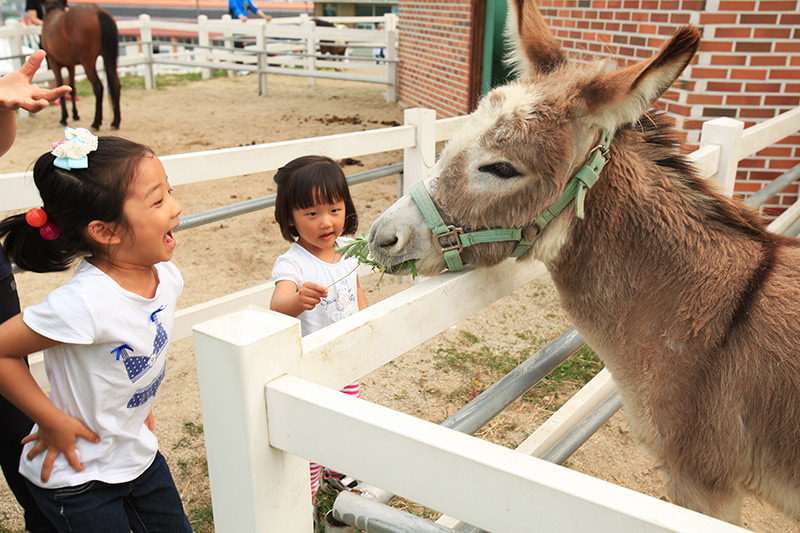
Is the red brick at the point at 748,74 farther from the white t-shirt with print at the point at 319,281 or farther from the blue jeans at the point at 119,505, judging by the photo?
the blue jeans at the point at 119,505

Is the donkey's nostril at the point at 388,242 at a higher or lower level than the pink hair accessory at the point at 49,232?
lower

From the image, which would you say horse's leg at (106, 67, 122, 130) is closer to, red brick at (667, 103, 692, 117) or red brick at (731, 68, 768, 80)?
red brick at (667, 103, 692, 117)

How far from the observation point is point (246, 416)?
103cm

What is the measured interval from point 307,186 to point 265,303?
51.5 inches

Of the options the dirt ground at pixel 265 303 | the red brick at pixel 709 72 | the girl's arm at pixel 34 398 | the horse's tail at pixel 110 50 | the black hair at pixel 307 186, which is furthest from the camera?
the horse's tail at pixel 110 50

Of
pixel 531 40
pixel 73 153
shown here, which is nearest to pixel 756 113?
pixel 531 40

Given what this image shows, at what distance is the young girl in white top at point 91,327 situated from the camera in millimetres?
1566

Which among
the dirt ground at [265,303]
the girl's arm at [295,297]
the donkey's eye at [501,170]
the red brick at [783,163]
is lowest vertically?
the dirt ground at [265,303]

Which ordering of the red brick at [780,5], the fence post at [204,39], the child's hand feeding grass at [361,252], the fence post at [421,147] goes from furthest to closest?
the fence post at [204,39] → the red brick at [780,5] → the fence post at [421,147] → the child's hand feeding grass at [361,252]

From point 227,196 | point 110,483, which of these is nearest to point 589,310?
point 110,483

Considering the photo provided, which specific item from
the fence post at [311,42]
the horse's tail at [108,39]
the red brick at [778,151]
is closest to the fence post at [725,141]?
the red brick at [778,151]

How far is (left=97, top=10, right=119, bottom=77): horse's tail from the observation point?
10.6m

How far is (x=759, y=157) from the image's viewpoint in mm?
4910

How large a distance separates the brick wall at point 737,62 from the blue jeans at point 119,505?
3922mm
